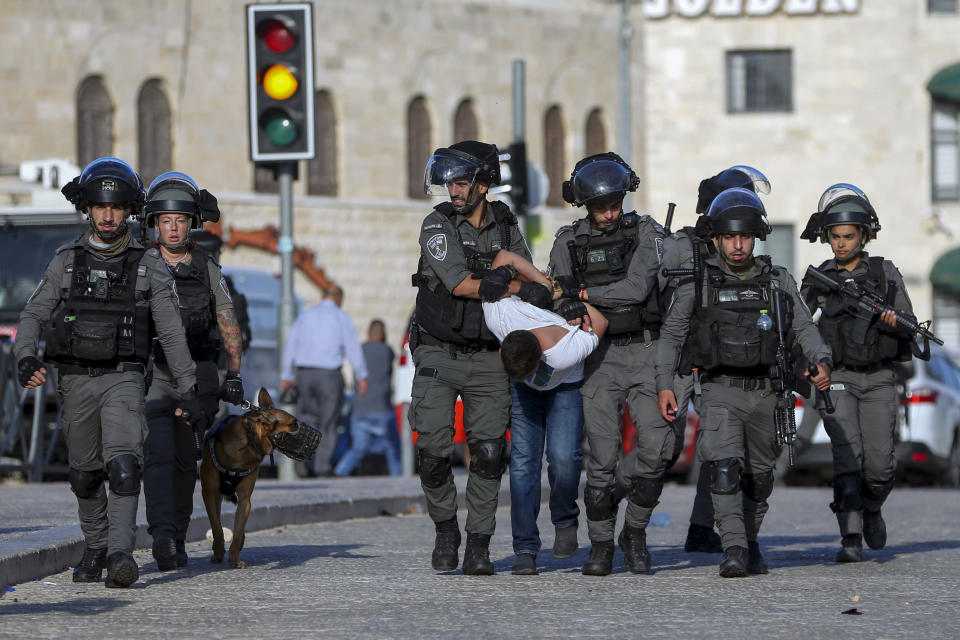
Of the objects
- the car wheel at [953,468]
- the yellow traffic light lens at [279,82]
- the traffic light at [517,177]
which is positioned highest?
the yellow traffic light lens at [279,82]

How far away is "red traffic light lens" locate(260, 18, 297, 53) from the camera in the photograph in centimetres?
1441

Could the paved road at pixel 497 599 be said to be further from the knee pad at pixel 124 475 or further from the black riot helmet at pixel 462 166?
the black riot helmet at pixel 462 166

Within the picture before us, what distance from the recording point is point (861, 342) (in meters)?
10.5

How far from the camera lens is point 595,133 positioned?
38781 millimetres

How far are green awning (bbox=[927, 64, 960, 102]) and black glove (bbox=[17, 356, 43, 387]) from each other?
106ft

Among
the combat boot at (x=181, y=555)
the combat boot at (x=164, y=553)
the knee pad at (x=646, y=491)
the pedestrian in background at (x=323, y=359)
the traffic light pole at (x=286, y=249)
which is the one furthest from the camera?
the pedestrian in background at (x=323, y=359)

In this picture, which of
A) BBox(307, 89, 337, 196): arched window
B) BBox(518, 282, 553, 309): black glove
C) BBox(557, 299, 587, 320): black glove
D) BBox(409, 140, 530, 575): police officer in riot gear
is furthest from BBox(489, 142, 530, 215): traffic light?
BBox(307, 89, 337, 196): arched window

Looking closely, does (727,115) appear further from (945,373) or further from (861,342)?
(861,342)

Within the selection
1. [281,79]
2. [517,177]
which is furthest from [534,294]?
[517,177]

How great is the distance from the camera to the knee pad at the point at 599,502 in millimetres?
9406

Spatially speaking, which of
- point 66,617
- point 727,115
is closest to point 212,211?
point 66,617

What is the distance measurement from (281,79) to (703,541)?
206 inches

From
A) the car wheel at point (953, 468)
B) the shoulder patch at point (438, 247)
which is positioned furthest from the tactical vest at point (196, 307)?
the car wheel at point (953, 468)

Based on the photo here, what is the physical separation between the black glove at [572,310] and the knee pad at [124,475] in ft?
6.77
